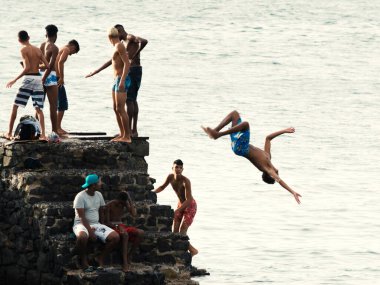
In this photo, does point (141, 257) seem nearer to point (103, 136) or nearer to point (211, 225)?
point (103, 136)

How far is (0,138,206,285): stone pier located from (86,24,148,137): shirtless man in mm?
839

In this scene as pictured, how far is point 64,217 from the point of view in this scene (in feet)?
69.7

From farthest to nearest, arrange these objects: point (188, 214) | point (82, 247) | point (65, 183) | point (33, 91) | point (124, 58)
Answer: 1. point (188, 214)
2. point (33, 91)
3. point (124, 58)
4. point (65, 183)
5. point (82, 247)

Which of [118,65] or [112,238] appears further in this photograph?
[118,65]

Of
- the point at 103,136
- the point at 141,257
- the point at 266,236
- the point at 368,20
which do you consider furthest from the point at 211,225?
the point at 368,20

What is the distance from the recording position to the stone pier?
68.6 feet

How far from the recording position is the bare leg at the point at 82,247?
20.6 m

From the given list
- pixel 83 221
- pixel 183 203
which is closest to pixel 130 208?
pixel 83 221

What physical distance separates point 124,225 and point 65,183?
132 cm

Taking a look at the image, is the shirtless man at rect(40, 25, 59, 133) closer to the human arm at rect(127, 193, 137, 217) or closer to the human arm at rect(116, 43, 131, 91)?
the human arm at rect(116, 43, 131, 91)

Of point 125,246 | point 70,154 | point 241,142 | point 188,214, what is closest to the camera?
point 125,246

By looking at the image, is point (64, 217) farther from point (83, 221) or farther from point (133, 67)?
point (133, 67)

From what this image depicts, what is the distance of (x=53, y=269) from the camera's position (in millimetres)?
21172

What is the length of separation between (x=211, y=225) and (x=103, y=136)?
12.3 meters
